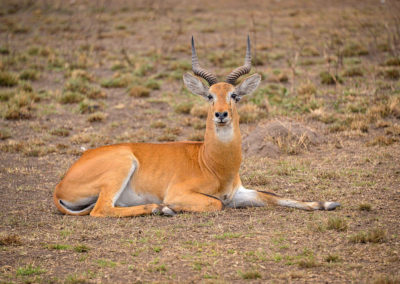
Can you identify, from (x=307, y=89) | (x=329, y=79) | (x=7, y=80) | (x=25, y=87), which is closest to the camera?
(x=307, y=89)

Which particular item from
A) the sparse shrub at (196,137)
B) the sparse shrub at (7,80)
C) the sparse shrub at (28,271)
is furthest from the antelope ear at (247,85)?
the sparse shrub at (7,80)

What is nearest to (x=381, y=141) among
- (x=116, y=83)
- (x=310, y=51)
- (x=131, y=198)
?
(x=131, y=198)

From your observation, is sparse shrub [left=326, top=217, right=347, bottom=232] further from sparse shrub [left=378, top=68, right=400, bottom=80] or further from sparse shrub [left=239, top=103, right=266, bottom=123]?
sparse shrub [left=378, top=68, right=400, bottom=80]

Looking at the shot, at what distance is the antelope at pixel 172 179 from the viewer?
761 cm

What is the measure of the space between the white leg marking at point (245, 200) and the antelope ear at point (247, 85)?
146 cm

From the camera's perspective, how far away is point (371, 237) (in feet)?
20.3

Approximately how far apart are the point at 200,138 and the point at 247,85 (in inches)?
162

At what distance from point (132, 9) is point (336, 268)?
32.2 metres

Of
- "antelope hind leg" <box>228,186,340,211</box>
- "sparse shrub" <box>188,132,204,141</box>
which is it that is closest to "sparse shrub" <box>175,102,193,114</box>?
"sparse shrub" <box>188,132,204,141</box>

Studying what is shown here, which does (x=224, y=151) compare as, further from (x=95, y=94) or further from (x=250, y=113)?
(x=95, y=94)

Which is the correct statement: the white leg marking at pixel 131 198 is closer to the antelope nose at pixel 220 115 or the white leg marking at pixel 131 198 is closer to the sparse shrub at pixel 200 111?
the antelope nose at pixel 220 115

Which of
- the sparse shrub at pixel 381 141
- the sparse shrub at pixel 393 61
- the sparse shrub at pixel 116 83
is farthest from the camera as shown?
the sparse shrub at pixel 393 61

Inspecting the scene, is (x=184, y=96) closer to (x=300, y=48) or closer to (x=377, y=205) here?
(x=300, y=48)

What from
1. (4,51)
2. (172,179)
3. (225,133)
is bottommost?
(4,51)
